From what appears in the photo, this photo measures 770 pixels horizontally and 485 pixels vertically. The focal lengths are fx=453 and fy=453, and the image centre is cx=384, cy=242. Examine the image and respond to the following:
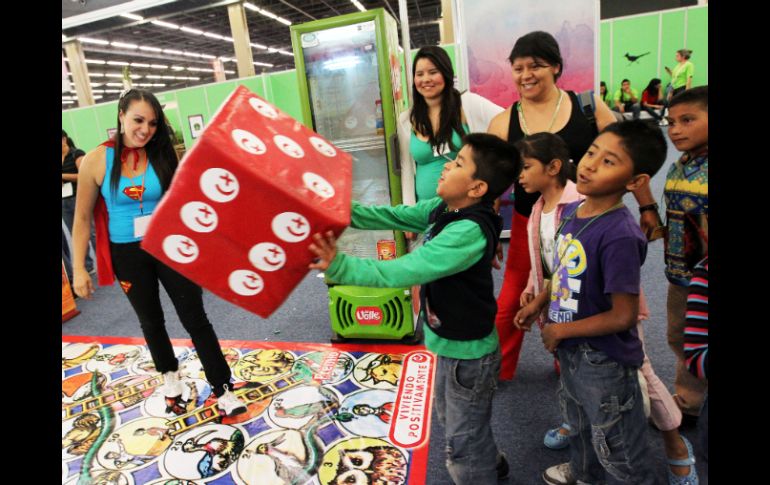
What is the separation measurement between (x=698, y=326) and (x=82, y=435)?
262 centimetres

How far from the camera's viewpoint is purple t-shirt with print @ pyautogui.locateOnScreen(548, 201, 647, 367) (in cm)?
118

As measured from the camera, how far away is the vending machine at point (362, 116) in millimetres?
2520

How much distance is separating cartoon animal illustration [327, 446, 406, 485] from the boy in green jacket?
412 mm

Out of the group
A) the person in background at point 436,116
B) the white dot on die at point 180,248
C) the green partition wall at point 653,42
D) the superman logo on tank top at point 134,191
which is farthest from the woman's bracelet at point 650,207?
the green partition wall at point 653,42

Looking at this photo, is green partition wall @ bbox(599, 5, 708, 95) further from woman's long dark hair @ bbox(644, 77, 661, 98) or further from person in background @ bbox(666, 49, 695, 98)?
person in background @ bbox(666, 49, 695, 98)

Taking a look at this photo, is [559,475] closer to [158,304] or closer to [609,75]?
[158,304]

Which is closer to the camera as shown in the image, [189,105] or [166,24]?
[189,105]

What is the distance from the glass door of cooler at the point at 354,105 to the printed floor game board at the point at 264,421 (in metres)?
0.95

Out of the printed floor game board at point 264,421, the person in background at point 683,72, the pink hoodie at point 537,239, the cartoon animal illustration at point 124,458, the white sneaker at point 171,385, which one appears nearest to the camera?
the pink hoodie at point 537,239

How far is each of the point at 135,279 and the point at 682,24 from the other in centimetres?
1013

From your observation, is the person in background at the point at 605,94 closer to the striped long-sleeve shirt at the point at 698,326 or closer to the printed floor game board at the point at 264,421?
the printed floor game board at the point at 264,421

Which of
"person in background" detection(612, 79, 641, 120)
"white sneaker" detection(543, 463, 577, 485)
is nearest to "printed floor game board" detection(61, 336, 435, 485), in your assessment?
"white sneaker" detection(543, 463, 577, 485)

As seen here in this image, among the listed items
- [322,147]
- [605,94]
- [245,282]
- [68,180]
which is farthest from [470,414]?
[605,94]

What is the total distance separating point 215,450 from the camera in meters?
2.02
